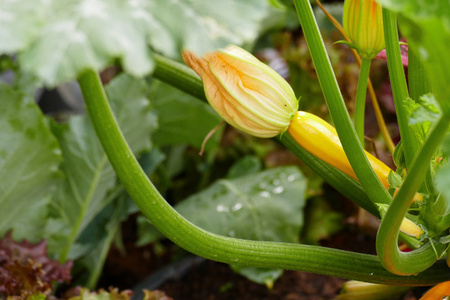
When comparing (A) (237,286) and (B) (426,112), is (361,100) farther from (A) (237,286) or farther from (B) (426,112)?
(A) (237,286)

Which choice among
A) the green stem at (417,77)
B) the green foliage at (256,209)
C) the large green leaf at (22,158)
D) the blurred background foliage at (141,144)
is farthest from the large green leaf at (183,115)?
the green stem at (417,77)

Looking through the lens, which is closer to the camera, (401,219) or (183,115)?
(401,219)

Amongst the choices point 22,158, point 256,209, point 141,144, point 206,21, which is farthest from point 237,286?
point 206,21

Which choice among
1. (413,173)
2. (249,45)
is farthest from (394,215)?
(249,45)

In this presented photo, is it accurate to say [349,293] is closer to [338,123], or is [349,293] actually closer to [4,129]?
[338,123]

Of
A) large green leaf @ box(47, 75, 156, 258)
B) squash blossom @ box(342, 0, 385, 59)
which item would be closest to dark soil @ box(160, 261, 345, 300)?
large green leaf @ box(47, 75, 156, 258)

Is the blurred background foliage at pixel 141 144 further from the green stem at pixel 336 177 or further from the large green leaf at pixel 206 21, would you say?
the green stem at pixel 336 177

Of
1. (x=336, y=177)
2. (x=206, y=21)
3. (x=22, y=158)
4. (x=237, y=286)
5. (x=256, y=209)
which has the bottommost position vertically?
(x=237, y=286)
